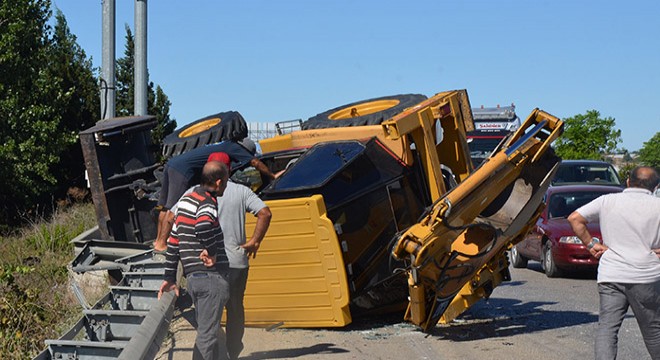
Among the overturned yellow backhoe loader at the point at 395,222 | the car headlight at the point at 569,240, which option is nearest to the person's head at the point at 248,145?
the overturned yellow backhoe loader at the point at 395,222

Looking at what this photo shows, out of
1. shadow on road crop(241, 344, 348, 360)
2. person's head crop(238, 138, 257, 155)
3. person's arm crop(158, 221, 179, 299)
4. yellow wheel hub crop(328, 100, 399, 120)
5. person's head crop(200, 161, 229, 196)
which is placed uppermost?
person's head crop(200, 161, 229, 196)

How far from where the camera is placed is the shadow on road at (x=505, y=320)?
10.3 metres

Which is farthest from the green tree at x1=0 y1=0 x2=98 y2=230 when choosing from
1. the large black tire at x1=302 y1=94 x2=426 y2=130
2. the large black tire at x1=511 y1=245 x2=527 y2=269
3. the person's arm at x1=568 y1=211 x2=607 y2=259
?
the person's arm at x1=568 y1=211 x2=607 y2=259

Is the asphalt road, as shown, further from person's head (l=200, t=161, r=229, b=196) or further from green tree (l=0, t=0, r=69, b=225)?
green tree (l=0, t=0, r=69, b=225)

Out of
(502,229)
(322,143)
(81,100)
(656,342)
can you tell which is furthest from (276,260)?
(81,100)

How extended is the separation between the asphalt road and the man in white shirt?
1.88 meters

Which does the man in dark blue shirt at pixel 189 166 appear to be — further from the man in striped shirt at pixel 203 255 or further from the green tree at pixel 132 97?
the green tree at pixel 132 97

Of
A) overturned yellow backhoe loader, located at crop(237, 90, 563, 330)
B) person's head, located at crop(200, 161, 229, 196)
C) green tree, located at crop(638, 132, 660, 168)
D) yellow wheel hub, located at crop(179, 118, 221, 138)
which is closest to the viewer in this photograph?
person's head, located at crop(200, 161, 229, 196)

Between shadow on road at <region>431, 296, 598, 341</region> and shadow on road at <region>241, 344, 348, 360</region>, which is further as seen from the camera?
shadow on road at <region>431, 296, 598, 341</region>

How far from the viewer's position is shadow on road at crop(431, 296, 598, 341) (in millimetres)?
10266

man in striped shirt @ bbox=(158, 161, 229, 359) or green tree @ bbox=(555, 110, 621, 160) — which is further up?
man in striped shirt @ bbox=(158, 161, 229, 359)

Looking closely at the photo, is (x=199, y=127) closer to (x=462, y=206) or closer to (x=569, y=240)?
(x=462, y=206)

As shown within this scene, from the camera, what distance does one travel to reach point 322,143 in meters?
10.8

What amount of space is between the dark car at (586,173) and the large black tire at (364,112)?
9381 mm
